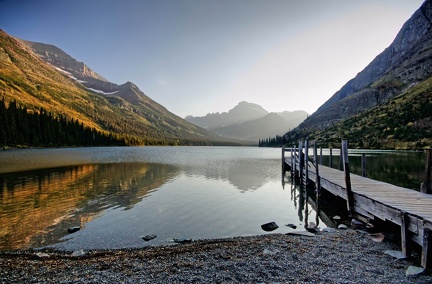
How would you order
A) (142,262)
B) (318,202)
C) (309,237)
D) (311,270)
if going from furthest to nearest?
(318,202) → (309,237) → (142,262) → (311,270)

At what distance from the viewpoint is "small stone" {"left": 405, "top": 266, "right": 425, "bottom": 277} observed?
880 cm

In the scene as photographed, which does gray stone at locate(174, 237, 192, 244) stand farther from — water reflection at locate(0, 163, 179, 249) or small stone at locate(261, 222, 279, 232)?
water reflection at locate(0, 163, 179, 249)

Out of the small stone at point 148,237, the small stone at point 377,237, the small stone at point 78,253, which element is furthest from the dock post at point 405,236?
the small stone at point 78,253

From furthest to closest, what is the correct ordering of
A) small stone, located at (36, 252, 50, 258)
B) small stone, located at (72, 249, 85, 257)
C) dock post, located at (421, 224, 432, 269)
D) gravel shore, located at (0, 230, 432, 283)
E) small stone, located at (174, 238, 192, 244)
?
small stone, located at (174, 238, 192, 244)
small stone, located at (72, 249, 85, 257)
small stone, located at (36, 252, 50, 258)
dock post, located at (421, 224, 432, 269)
gravel shore, located at (0, 230, 432, 283)

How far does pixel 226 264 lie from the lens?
32.8ft

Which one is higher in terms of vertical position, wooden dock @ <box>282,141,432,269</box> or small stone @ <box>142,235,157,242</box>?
wooden dock @ <box>282,141,432,269</box>

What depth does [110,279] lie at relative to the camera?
8664mm

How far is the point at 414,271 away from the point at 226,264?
23.0 ft

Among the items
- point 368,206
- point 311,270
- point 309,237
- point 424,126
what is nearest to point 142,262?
point 311,270

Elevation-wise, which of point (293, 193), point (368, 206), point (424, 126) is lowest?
point (293, 193)

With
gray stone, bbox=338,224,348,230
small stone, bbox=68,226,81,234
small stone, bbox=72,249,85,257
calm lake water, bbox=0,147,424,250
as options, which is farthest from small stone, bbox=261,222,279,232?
small stone, bbox=68,226,81,234

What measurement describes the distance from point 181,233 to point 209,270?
261 inches

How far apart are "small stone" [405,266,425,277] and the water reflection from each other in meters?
17.5

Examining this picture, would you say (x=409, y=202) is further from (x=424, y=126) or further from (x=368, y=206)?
(x=424, y=126)
